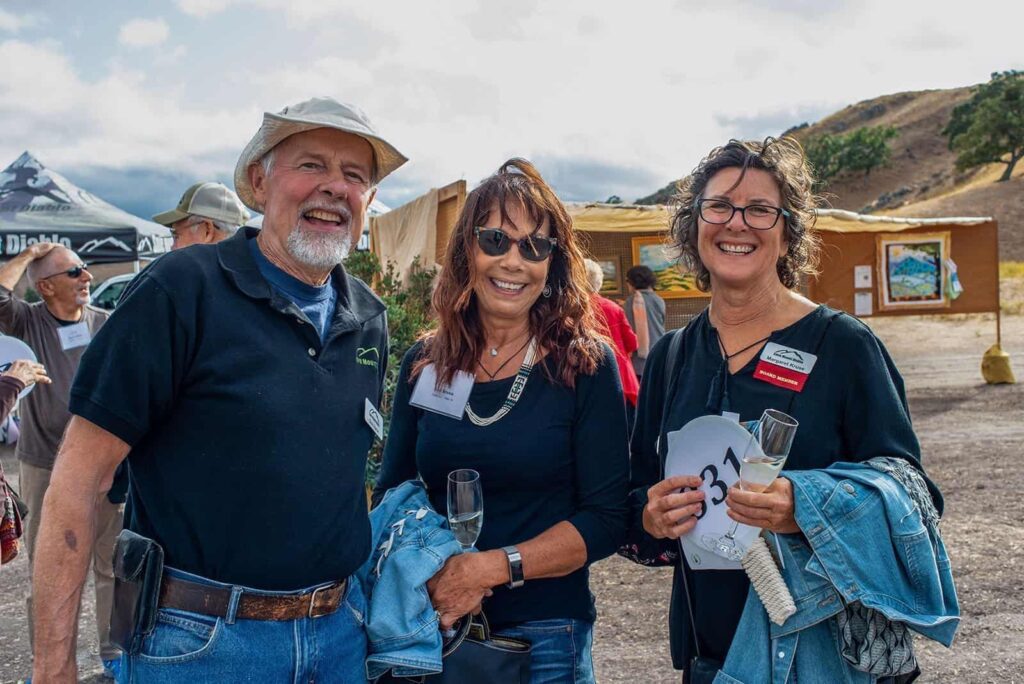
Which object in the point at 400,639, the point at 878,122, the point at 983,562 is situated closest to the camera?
the point at 400,639

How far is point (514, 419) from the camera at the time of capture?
2270 mm

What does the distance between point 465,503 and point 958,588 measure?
4280mm

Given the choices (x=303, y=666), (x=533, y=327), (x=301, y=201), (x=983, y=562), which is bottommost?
(x=983, y=562)

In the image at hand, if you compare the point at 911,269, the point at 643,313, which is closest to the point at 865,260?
the point at 911,269

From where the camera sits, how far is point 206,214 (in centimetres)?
472

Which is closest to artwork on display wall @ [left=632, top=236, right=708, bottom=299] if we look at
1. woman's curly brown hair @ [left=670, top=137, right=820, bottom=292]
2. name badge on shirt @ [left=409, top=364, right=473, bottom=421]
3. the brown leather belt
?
woman's curly brown hair @ [left=670, top=137, right=820, bottom=292]

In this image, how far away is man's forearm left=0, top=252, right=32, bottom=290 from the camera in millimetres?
5047

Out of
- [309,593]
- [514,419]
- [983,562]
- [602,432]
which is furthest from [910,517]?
[983,562]

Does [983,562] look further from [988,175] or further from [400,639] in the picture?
[988,175]

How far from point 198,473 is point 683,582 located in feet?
4.47

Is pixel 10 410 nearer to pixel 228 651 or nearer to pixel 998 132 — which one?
pixel 228 651

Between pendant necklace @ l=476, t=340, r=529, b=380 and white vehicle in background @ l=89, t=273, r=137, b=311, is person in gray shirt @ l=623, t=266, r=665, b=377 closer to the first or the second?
pendant necklace @ l=476, t=340, r=529, b=380

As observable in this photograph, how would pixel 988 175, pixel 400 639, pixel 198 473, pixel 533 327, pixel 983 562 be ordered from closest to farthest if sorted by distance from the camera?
pixel 198 473
pixel 400 639
pixel 533 327
pixel 983 562
pixel 988 175

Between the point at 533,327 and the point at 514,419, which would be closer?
the point at 514,419
